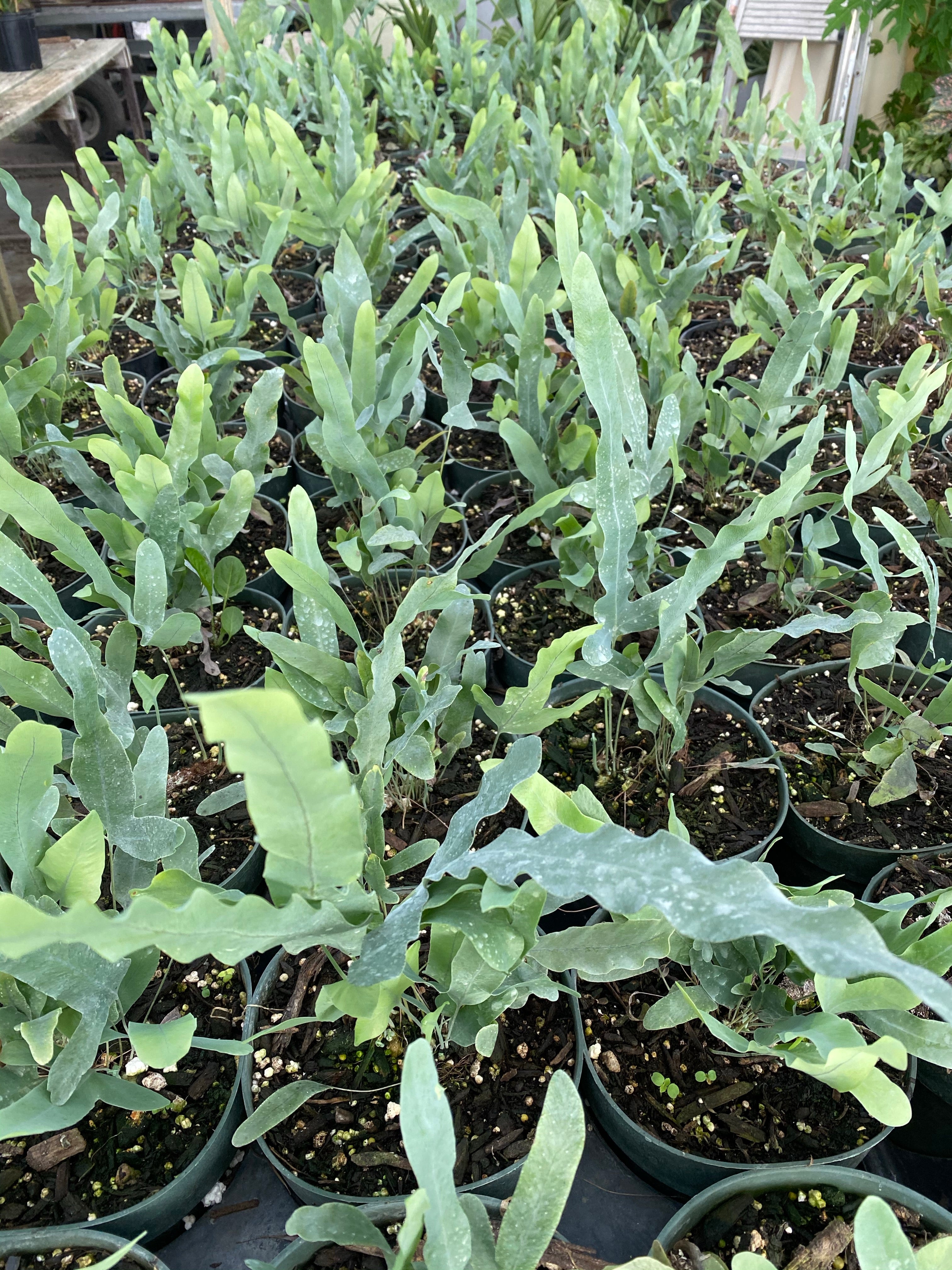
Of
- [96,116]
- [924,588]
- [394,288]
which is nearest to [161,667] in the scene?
[924,588]

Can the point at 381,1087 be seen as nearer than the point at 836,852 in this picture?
Yes

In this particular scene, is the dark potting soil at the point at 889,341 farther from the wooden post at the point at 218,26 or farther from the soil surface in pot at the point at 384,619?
the wooden post at the point at 218,26

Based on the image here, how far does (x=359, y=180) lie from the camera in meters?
1.47

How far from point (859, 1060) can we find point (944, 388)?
139cm

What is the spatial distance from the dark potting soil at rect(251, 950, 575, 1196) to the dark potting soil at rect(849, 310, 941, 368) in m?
1.44

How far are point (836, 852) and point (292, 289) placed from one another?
175 cm

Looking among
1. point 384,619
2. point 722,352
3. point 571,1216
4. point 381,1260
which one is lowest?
point 571,1216

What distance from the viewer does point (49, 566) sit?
4.23ft

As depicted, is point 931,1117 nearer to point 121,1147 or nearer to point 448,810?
point 448,810

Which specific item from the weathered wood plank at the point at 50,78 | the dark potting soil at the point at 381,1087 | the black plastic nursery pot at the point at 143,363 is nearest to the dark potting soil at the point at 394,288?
the black plastic nursery pot at the point at 143,363

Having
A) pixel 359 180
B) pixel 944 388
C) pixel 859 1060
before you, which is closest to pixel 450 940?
pixel 859 1060

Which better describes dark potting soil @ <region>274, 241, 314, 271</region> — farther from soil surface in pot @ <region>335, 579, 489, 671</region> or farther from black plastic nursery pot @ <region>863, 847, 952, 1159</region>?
black plastic nursery pot @ <region>863, 847, 952, 1159</region>

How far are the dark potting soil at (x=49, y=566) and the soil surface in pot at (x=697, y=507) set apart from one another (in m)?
0.84

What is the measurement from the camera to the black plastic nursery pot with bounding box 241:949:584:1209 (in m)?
0.60
